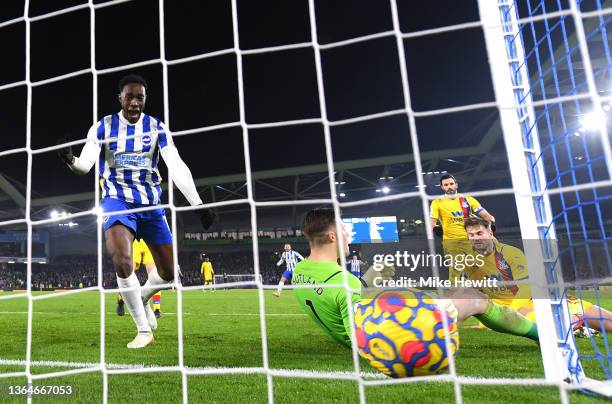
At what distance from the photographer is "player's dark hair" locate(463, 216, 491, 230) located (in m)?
4.45

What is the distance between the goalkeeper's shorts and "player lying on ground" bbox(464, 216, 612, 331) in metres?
2.55

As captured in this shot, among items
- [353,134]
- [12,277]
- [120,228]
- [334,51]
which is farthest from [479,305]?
[12,277]

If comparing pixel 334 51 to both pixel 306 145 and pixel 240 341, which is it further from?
pixel 240 341

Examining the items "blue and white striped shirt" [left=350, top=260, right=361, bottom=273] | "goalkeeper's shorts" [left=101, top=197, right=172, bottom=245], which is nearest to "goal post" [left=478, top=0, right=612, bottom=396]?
"goalkeeper's shorts" [left=101, top=197, right=172, bottom=245]

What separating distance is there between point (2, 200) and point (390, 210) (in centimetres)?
2055

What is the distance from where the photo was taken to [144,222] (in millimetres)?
3346

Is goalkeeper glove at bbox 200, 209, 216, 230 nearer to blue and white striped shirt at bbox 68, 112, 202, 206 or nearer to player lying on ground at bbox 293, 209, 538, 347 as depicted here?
blue and white striped shirt at bbox 68, 112, 202, 206

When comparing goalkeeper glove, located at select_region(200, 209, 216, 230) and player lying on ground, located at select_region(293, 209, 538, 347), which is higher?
goalkeeper glove, located at select_region(200, 209, 216, 230)

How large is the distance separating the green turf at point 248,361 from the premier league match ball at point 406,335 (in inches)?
7.6

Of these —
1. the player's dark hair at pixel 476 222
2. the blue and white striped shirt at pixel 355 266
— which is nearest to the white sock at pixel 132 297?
the player's dark hair at pixel 476 222

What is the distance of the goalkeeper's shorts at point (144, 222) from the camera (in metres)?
3.17

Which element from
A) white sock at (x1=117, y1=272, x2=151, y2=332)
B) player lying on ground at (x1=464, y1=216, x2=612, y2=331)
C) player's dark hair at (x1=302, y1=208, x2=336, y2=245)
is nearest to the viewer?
player's dark hair at (x1=302, y1=208, x2=336, y2=245)

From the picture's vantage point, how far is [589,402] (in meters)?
1.82

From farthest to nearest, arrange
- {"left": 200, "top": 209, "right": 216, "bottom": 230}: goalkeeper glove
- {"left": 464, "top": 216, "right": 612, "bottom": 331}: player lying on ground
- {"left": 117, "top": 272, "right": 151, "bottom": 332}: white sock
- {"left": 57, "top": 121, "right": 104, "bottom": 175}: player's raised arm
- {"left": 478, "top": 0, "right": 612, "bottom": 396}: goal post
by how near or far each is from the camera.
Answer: {"left": 117, "top": 272, "right": 151, "bottom": 332}: white sock → {"left": 464, "top": 216, "right": 612, "bottom": 331}: player lying on ground → {"left": 200, "top": 209, "right": 216, "bottom": 230}: goalkeeper glove → {"left": 57, "top": 121, "right": 104, "bottom": 175}: player's raised arm → {"left": 478, "top": 0, "right": 612, "bottom": 396}: goal post
